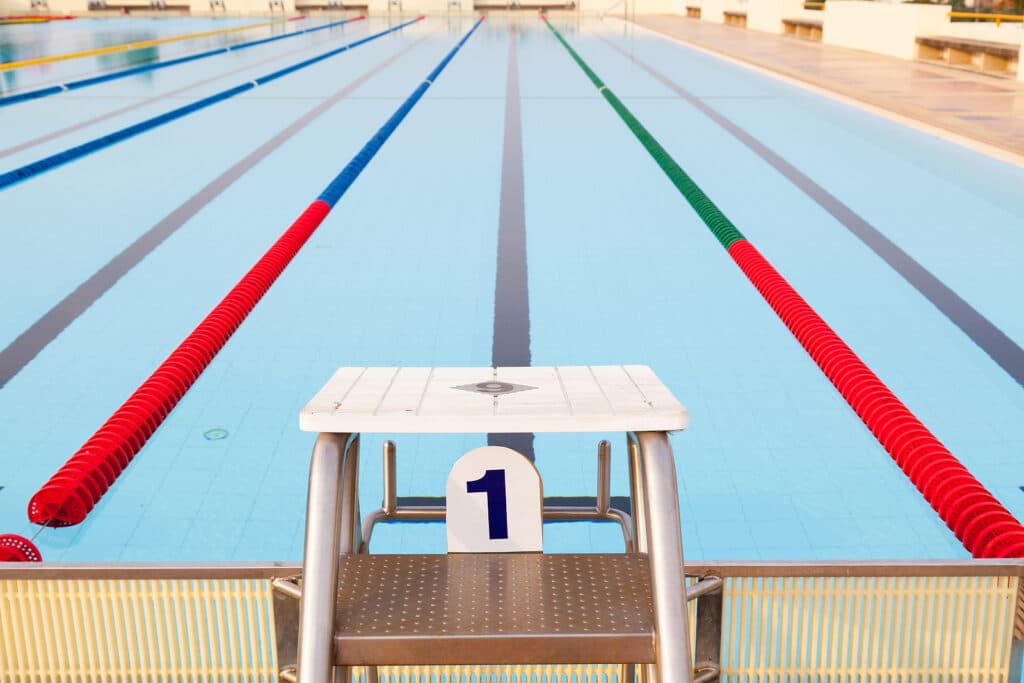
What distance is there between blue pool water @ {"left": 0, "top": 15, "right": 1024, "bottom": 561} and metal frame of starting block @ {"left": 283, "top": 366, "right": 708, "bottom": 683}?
3.27 feet

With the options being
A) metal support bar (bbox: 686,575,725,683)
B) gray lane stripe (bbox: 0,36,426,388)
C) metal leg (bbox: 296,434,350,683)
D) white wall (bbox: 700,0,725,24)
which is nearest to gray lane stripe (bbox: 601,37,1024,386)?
metal support bar (bbox: 686,575,725,683)

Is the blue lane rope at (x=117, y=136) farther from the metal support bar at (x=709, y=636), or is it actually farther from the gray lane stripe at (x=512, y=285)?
the metal support bar at (x=709, y=636)

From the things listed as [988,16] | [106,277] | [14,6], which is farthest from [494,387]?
[14,6]

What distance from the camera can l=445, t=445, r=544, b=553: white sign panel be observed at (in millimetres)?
1148

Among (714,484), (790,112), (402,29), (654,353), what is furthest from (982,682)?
(402,29)

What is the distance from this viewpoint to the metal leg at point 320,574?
3.13 feet

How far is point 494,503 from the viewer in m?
1.17

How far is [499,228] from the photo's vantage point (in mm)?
4645

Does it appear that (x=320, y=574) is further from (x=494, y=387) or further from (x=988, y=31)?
(x=988, y=31)

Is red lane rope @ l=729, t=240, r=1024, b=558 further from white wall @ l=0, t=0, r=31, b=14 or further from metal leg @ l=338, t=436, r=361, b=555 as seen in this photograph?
white wall @ l=0, t=0, r=31, b=14

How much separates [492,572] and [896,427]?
155cm

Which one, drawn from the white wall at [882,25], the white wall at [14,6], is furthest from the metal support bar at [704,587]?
the white wall at [14,6]

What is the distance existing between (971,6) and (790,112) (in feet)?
22.2

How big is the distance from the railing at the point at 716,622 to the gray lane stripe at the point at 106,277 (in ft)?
6.12
